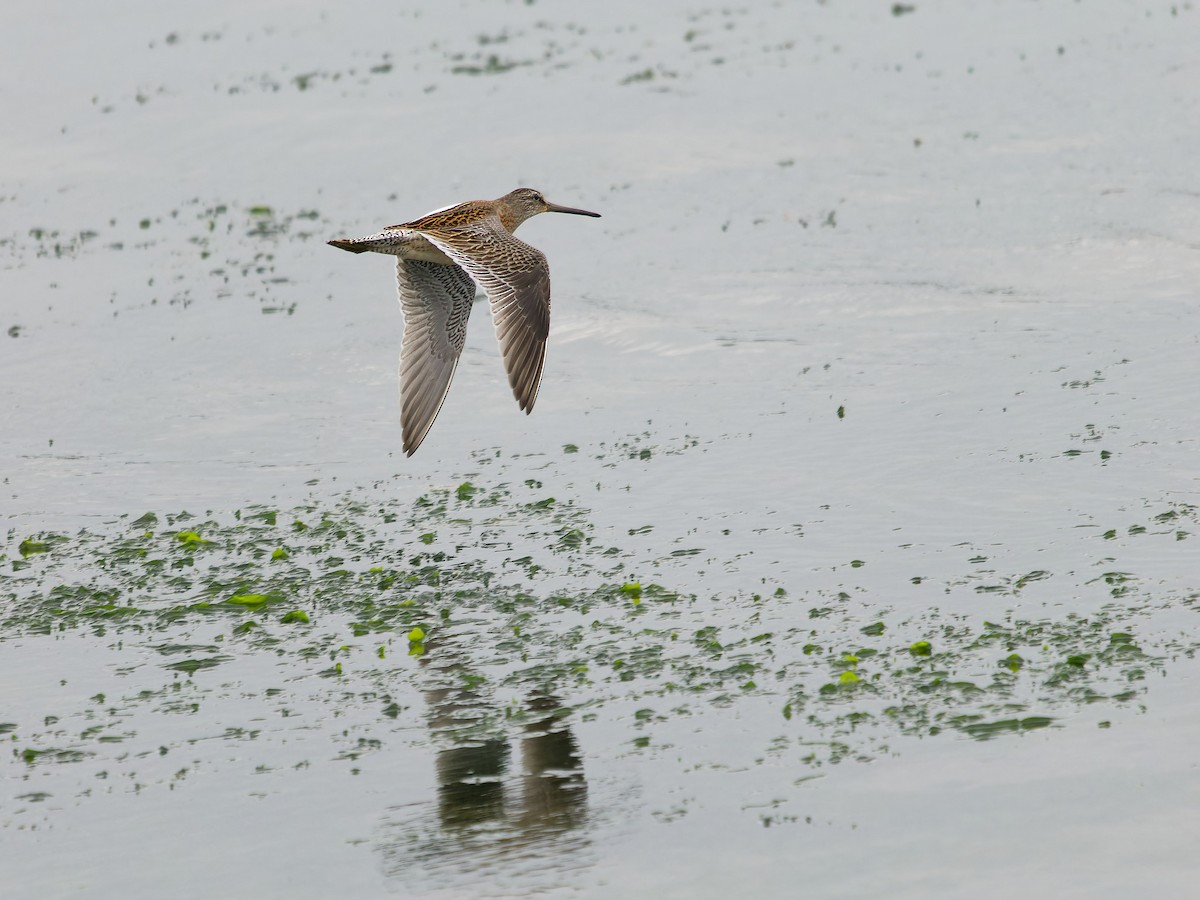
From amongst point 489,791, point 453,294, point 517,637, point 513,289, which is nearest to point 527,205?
point 453,294

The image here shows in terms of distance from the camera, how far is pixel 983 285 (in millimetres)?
11508

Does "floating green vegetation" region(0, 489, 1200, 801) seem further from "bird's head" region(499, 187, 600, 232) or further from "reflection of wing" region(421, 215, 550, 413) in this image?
"bird's head" region(499, 187, 600, 232)

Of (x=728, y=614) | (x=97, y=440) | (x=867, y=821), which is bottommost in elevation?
(x=867, y=821)

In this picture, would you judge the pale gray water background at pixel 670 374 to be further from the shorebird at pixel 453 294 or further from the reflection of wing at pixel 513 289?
the reflection of wing at pixel 513 289

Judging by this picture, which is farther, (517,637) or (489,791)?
(517,637)

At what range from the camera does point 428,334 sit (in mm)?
9789

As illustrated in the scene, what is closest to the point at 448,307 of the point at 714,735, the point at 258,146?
the point at 714,735

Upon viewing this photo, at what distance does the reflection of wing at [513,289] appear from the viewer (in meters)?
8.47

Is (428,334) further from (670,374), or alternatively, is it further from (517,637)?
(517,637)

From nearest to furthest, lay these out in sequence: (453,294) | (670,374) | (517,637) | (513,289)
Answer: (517,637) < (513,289) < (453,294) < (670,374)

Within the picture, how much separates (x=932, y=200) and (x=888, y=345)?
2747 mm

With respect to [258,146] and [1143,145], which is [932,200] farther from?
[258,146]

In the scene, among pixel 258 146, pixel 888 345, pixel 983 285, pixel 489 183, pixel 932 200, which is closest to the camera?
pixel 888 345

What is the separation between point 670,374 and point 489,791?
202 inches
